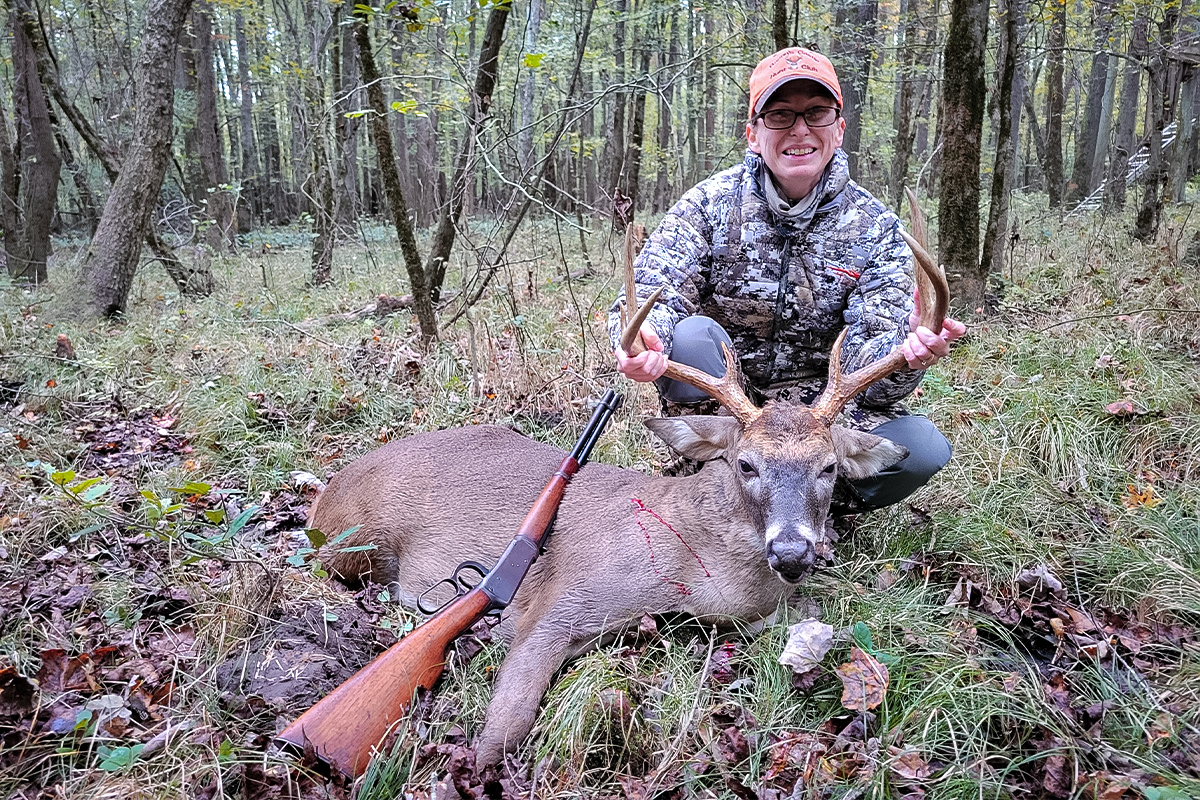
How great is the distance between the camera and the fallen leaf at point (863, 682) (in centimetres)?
→ 243

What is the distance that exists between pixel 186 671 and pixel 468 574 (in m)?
1.16

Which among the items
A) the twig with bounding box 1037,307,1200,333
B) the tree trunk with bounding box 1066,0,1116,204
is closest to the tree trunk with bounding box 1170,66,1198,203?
the tree trunk with bounding box 1066,0,1116,204

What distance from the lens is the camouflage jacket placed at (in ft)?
11.7

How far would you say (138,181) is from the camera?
298 inches

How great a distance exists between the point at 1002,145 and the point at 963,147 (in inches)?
66.7

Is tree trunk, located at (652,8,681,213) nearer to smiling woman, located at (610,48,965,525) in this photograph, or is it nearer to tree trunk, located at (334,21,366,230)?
tree trunk, located at (334,21,366,230)

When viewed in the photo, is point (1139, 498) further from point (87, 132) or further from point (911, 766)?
point (87, 132)

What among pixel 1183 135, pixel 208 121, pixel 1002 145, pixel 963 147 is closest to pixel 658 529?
pixel 963 147

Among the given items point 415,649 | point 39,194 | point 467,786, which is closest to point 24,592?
point 415,649

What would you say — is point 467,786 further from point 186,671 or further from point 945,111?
point 945,111

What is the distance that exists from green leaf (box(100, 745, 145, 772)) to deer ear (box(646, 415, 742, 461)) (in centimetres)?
193

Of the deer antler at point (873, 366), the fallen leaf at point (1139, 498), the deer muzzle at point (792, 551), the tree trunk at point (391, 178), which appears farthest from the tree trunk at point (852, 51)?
the deer muzzle at point (792, 551)

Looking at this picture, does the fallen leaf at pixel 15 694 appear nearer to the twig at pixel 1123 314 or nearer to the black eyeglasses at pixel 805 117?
the black eyeglasses at pixel 805 117

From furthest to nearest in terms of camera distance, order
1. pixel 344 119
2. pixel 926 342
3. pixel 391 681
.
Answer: pixel 344 119 → pixel 926 342 → pixel 391 681
